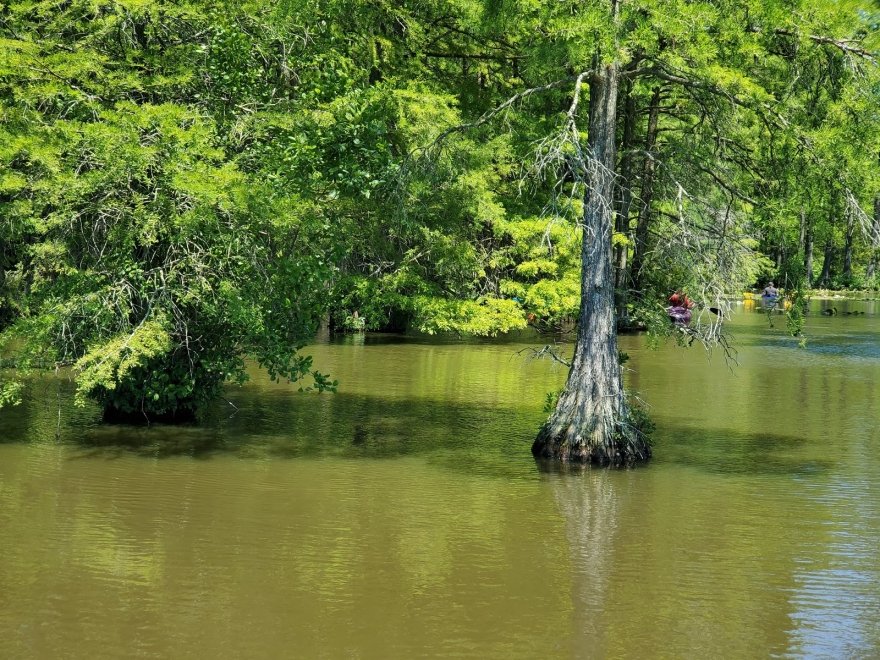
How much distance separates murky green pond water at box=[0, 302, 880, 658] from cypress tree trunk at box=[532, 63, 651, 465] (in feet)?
1.48

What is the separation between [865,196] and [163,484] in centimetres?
810

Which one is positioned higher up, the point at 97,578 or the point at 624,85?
the point at 624,85

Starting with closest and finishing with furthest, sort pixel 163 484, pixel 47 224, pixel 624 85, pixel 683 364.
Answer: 1. pixel 163 484
2. pixel 47 224
3. pixel 624 85
4. pixel 683 364

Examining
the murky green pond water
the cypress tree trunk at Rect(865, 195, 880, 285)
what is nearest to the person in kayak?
the murky green pond water

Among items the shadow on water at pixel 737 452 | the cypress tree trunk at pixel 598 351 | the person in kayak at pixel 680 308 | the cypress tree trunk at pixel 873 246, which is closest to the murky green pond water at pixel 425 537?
the shadow on water at pixel 737 452

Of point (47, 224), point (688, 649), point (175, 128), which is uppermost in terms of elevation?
point (175, 128)

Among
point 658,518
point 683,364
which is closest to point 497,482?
point 658,518

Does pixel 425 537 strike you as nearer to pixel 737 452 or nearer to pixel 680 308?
pixel 737 452

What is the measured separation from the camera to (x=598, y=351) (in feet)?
41.5

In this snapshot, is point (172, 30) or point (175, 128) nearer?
point (175, 128)

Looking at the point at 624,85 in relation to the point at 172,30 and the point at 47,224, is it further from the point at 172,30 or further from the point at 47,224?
the point at 47,224

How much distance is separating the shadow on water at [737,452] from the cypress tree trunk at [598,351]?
1.06 metres

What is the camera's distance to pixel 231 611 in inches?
303

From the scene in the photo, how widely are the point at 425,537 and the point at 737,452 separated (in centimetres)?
580
